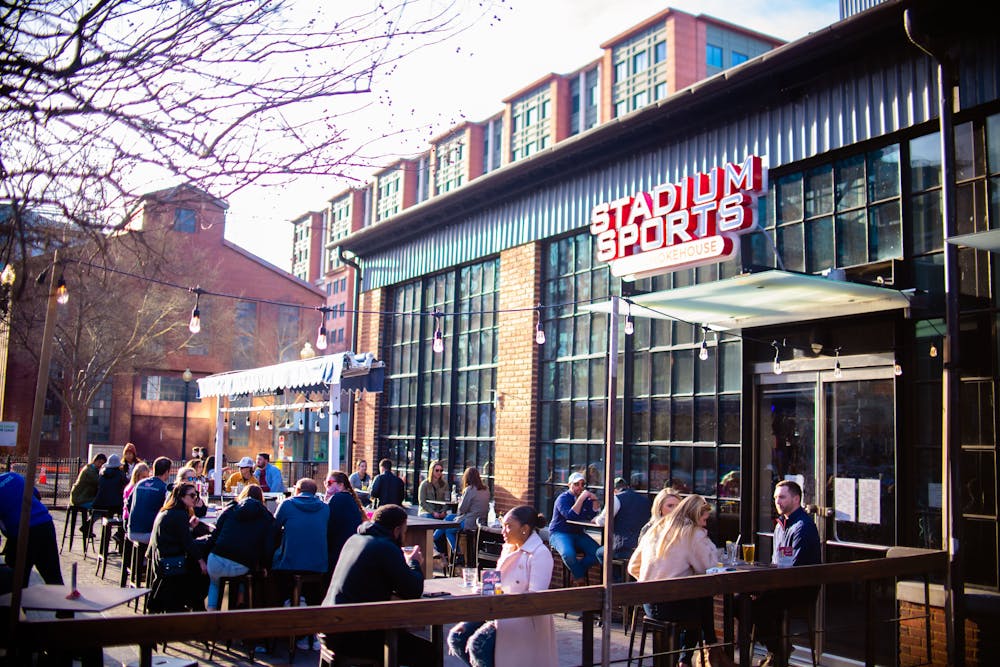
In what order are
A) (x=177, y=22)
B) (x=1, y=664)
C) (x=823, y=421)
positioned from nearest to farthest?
(x=1, y=664), (x=177, y=22), (x=823, y=421)

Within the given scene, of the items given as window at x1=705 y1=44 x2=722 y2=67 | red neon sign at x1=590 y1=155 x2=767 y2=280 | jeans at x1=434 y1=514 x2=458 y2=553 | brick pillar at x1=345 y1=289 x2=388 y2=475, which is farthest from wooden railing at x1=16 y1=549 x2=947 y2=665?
window at x1=705 y1=44 x2=722 y2=67

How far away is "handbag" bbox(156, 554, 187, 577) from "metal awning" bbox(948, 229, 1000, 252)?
768 centimetres

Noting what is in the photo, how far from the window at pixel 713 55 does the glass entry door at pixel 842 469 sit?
47836 mm

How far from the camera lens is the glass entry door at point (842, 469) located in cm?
842

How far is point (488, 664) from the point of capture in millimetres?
5863

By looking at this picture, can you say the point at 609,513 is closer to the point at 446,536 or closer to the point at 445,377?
the point at 446,536

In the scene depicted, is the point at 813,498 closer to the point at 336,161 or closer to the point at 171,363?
the point at 336,161

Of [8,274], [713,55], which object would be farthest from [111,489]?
[713,55]

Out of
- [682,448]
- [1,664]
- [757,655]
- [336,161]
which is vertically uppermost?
[336,161]

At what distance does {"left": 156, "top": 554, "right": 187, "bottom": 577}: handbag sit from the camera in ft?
28.6

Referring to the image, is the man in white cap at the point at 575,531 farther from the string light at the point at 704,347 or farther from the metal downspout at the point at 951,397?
the metal downspout at the point at 951,397

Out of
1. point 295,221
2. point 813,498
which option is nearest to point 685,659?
point 813,498

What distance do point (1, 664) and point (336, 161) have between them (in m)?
3.38

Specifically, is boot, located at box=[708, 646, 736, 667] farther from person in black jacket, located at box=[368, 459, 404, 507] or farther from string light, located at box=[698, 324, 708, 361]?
person in black jacket, located at box=[368, 459, 404, 507]
